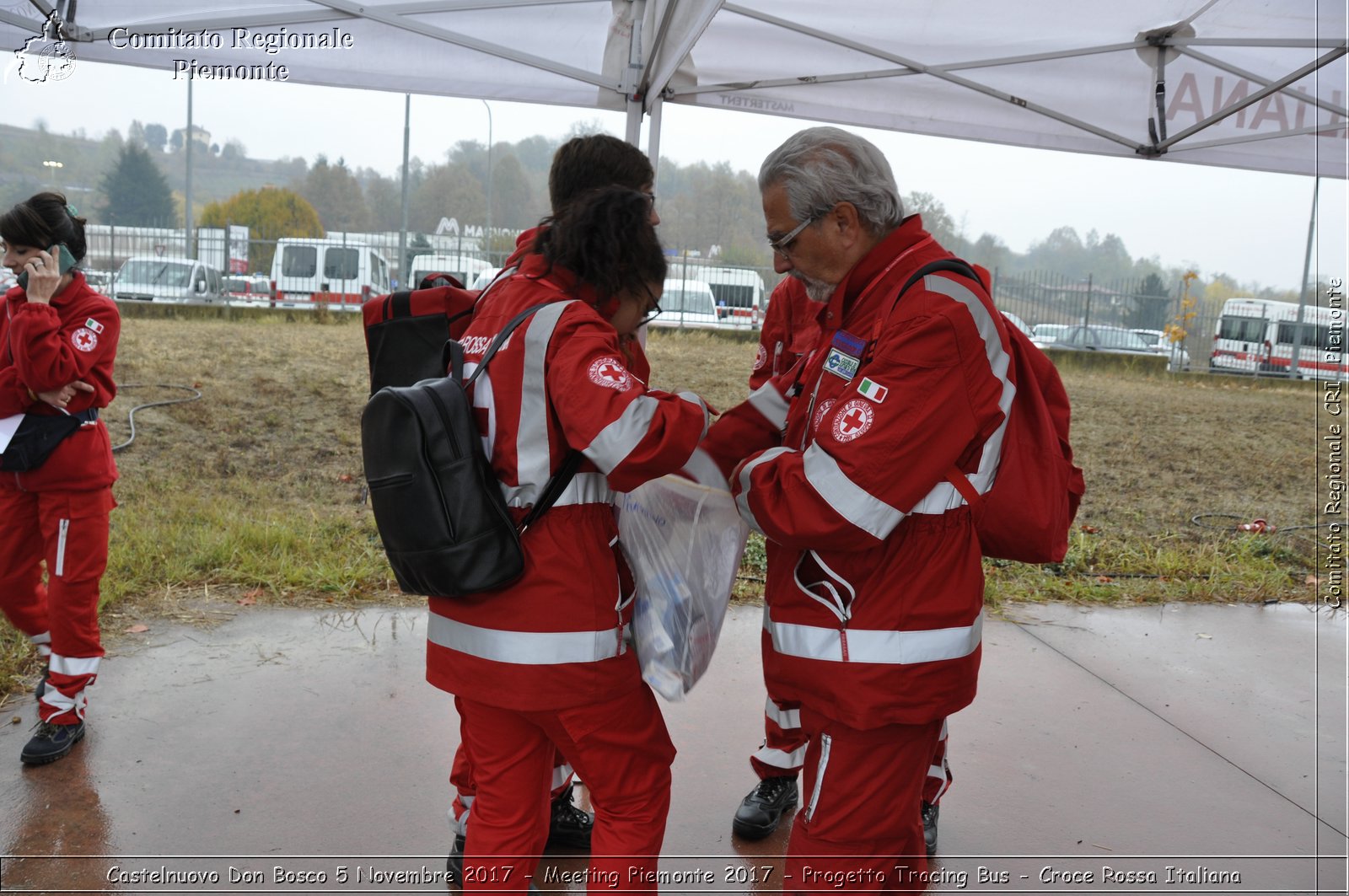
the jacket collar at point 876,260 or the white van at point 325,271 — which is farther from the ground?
the white van at point 325,271

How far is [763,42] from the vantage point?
4.11 meters

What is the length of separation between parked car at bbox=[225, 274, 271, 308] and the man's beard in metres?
17.7

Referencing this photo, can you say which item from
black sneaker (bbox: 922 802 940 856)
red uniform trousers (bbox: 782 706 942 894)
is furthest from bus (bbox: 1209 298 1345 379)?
red uniform trousers (bbox: 782 706 942 894)

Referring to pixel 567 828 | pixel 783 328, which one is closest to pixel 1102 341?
pixel 783 328

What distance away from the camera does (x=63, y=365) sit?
10.1 feet

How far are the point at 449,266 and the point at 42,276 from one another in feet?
57.1

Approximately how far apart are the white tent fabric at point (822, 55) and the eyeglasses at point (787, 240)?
179 centimetres

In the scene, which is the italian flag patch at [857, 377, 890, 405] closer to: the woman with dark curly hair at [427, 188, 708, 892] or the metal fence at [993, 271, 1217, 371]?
the woman with dark curly hair at [427, 188, 708, 892]

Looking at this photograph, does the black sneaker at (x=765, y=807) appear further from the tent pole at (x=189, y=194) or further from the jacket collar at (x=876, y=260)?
the tent pole at (x=189, y=194)

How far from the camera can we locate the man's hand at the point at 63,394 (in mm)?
3150

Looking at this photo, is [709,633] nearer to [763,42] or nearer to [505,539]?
[505,539]

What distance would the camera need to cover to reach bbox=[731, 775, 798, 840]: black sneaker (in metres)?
3.06

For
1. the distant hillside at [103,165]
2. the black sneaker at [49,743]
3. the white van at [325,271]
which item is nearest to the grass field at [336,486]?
the black sneaker at [49,743]

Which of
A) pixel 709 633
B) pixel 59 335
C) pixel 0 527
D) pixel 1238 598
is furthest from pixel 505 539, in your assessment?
pixel 1238 598
